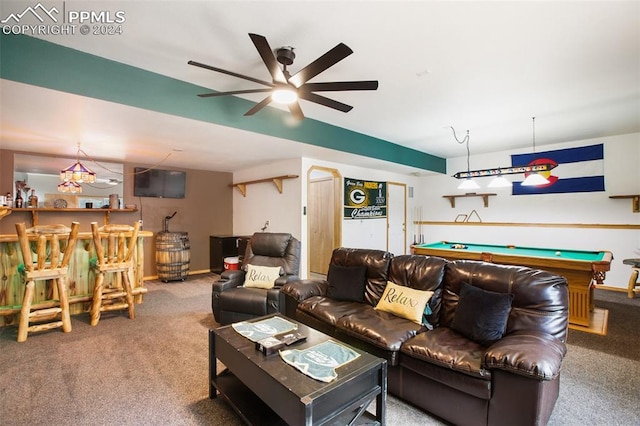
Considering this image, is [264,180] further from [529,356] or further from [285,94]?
[529,356]

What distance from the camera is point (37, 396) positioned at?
2.08 metres

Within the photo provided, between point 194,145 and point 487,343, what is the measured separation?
13.7 ft

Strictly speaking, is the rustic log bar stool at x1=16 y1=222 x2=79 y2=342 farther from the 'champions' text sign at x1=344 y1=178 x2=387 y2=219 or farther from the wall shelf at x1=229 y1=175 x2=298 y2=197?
the 'champions' text sign at x1=344 y1=178 x2=387 y2=219

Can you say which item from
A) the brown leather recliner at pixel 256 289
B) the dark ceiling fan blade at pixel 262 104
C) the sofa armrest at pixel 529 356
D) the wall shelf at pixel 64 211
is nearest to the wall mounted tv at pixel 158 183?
the wall shelf at pixel 64 211

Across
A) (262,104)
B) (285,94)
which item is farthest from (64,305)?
(285,94)

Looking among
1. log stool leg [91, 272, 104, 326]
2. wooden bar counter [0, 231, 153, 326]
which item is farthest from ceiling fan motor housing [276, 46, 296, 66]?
log stool leg [91, 272, 104, 326]

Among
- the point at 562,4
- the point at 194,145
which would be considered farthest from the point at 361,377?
the point at 194,145

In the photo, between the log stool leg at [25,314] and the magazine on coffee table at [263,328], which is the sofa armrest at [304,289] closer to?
the magazine on coffee table at [263,328]

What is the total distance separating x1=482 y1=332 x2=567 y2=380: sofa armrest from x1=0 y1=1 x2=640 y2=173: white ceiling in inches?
84.9

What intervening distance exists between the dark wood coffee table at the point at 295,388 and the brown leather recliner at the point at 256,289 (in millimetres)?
1040

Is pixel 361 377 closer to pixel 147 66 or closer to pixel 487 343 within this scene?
pixel 487 343

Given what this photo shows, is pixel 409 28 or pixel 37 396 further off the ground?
pixel 409 28

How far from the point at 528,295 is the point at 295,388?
1.70 m

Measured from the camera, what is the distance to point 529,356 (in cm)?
157
